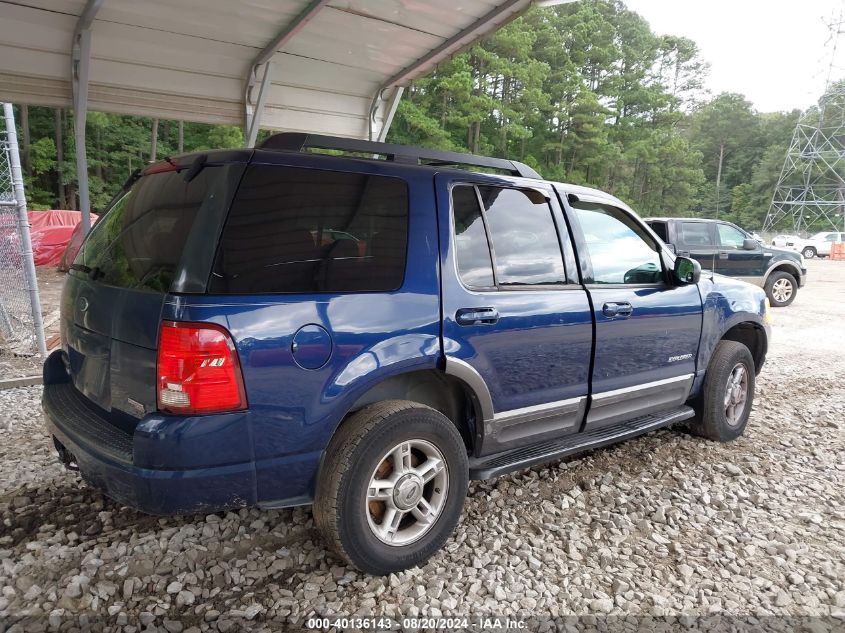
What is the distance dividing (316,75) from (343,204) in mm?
6875

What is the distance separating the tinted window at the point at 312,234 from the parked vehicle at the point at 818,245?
36.0m

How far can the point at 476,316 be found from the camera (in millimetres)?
2732

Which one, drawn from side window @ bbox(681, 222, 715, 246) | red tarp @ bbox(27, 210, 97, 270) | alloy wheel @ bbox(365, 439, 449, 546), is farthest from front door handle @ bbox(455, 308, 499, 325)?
red tarp @ bbox(27, 210, 97, 270)

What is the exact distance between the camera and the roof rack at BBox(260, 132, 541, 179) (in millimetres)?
2574

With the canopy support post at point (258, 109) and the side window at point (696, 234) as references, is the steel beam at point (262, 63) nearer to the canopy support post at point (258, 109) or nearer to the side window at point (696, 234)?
the canopy support post at point (258, 109)

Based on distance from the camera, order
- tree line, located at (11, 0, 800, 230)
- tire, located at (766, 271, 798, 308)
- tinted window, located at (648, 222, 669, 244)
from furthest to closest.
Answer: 1. tree line, located at (11, 0, 800, 230)
2. tire, located at (766, 271, 798, 308)
3. tinted window, located at (648, 222, 669, 244)

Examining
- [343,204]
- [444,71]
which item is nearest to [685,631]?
[343,204]

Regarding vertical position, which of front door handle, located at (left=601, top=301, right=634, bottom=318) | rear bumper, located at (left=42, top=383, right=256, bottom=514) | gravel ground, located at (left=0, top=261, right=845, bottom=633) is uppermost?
front door handle, located at (left=601, top=301, right=634, bottom=318)

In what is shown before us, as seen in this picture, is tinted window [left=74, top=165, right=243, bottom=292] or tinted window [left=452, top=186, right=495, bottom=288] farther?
tinted window [left=452, top=186, right=495, bottom=288]

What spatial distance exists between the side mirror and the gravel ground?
132 centimetres

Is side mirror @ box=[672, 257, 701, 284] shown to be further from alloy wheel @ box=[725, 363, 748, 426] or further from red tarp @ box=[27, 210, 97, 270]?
red tarp @ box=[27, 210, 97, 270]

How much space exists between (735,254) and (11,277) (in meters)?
12.6

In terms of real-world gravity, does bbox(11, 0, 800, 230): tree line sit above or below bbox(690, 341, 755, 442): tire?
above

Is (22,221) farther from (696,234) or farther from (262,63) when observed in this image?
(696,234)
